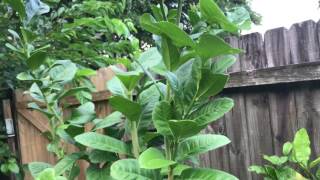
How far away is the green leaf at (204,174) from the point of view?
44.5 inches

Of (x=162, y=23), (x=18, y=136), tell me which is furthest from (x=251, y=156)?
(x=18, y=136)

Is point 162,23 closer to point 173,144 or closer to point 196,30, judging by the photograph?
point 196,30

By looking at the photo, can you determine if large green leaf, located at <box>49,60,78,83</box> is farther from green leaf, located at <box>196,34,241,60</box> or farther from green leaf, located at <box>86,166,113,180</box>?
green leaf, located at <box>196,34,241,60</box>

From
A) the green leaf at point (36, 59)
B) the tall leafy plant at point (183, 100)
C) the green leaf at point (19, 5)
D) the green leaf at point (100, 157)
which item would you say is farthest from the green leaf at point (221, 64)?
the green leaf at point (19, 5)

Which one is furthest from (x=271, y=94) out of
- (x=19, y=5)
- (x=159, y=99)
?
(x=19, y=5)

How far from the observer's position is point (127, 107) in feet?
4.28

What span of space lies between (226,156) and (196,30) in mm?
1118

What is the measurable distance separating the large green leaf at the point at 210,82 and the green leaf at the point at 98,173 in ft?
1.74

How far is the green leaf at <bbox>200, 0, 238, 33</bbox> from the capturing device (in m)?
1.04

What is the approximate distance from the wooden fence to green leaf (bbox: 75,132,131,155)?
2.77 ft

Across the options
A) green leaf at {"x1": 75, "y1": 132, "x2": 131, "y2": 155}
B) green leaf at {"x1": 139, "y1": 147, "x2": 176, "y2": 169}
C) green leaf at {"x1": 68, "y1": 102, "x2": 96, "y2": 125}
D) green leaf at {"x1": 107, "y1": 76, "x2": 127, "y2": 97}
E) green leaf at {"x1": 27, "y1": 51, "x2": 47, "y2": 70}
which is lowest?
green leaf at {"x1": 139, "y1": 147, "x2": 176, "y2": 169}

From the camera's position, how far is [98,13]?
2.52 m

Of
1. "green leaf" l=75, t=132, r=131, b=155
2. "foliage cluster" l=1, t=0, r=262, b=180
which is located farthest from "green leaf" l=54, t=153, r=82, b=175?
"green leaf" l=75, t=132, r=131, b=155

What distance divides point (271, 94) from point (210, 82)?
2.94 ft
